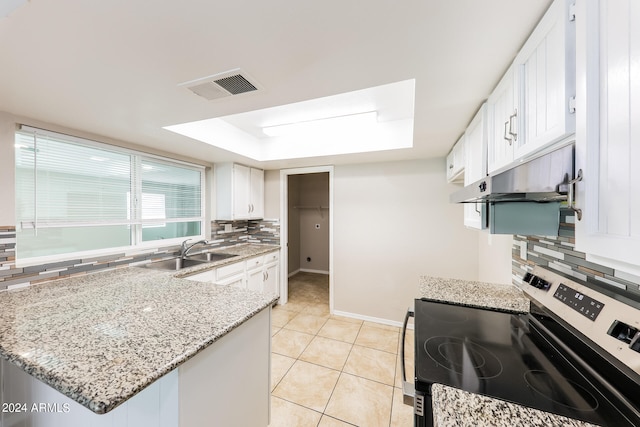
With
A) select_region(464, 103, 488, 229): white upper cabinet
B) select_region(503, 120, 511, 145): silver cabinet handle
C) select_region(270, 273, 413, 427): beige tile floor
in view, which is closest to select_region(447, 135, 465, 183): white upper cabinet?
select_region(464, 103, 488, 229): white upper cabinet

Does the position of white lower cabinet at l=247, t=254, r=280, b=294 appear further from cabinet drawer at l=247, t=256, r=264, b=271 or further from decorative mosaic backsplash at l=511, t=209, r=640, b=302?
decorative mosaic backsplash at l=511, t=209, r=640, b=302

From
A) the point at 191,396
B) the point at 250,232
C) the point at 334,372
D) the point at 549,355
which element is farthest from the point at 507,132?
the point at 250,232

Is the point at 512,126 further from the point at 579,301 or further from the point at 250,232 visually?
the point at 250,232

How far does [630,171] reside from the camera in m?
0.51

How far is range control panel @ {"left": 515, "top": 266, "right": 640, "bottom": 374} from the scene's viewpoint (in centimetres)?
64

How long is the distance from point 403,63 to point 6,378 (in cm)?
266

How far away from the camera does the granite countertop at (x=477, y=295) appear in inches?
53.6

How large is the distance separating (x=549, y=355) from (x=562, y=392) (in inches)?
9.3

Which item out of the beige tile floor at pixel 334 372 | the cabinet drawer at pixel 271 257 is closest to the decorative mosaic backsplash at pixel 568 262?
the beige tile floor at pixel 334 372

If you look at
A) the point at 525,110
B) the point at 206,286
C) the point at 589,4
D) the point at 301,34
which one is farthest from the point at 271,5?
the point at 206,286

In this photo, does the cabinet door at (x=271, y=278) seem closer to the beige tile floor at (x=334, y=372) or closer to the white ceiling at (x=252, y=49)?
the beige tile floor at (x=334, y=372)

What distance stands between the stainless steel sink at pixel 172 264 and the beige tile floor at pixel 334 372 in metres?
1.28

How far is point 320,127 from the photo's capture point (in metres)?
2.59

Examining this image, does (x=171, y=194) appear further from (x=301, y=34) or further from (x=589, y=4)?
(x=589, y=4)
